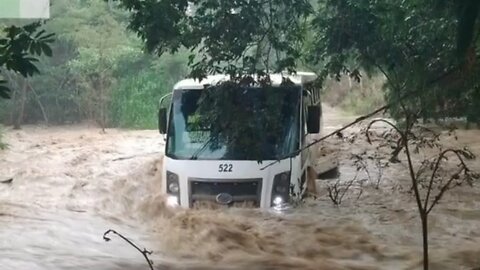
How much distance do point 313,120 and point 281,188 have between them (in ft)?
3.19

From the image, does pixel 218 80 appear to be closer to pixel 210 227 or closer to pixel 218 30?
pixel 218 30

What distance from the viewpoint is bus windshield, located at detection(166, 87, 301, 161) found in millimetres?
9148

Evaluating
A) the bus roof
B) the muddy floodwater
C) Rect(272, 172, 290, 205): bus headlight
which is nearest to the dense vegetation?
A: the muddy floodwater

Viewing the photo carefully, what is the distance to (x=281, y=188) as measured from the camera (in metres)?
9.52

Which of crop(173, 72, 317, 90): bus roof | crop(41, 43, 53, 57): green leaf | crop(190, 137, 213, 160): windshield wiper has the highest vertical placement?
crop(41, 43, 53, 57): green leaf

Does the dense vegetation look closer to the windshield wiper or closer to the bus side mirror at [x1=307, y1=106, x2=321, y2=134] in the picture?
the windshield wiper

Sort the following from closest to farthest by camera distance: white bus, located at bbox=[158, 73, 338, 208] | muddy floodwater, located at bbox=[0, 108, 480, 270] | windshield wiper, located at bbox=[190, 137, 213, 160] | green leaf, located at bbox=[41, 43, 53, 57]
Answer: green leaf, located at bbox=[41, 43, 53, 57] → muddy floodwater, located at bbox=[0, 108, 480, 270] → white bus, located at bbox=[158, 73, 338, 208] → windshield wiper, located at bbox=[190, 137, 213, 160]

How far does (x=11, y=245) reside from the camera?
9102 millimetres

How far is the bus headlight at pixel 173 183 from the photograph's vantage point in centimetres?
964

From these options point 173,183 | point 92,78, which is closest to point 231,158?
point 173,183

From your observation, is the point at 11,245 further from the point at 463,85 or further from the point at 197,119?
the point at 463,85

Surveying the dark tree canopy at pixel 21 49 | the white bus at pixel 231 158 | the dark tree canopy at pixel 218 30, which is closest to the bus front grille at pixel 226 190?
the white bus at pixel 231 158

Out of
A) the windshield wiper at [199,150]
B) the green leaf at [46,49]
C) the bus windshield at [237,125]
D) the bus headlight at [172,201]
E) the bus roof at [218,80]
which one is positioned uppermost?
the green leaf at [46,49]

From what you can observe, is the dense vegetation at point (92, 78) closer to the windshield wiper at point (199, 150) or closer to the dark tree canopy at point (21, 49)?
the windshield wiper at point (199, 150)
